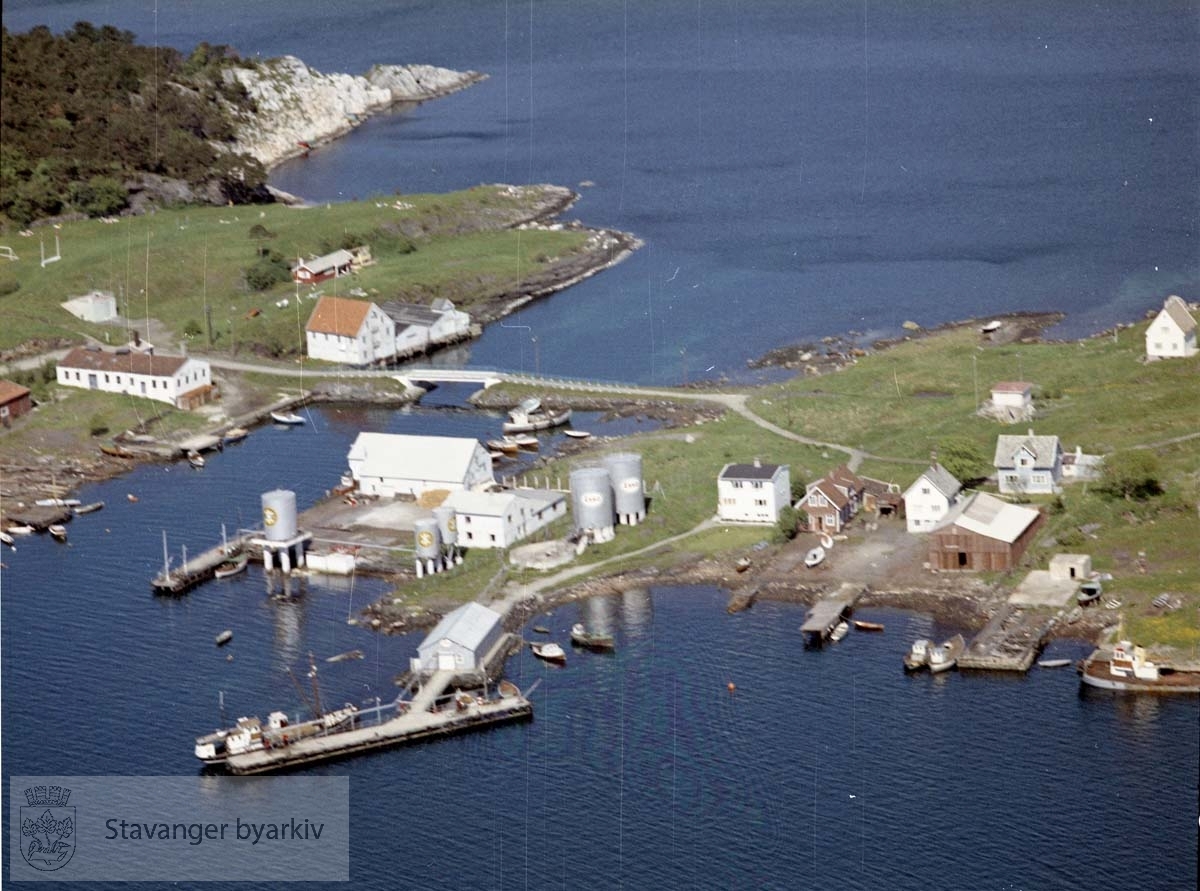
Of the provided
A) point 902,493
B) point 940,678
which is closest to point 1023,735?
point 940,678

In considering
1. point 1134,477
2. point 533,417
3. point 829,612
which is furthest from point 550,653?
point 533,417

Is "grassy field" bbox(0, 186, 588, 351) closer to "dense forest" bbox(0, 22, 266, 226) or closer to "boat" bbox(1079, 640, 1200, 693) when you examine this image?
"dense forest" bbox(0, 22, 266, 226)

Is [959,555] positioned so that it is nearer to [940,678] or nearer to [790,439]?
[940,678]

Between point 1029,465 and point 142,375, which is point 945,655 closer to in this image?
point 1029,465

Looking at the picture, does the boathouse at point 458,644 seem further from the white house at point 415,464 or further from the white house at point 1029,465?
the white house at point 1029,465

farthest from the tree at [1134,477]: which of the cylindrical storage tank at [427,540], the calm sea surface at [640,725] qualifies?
the cylindrical storage tank at [427,540]

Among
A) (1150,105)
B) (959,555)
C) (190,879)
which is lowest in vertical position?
(190,879)
